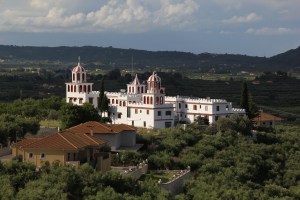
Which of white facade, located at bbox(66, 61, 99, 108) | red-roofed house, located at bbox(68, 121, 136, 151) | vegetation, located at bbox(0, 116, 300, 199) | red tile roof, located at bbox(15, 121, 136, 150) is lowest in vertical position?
vegetation, located at bbox(0, 116, 300, 199)

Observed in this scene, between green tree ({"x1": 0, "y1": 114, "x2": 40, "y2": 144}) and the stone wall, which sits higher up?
green tree ({"x1": 0, "y1": 114, "x2": 40, "y2": 144})

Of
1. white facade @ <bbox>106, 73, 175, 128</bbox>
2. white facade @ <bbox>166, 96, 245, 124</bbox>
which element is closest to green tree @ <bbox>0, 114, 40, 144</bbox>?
white facade @ <bbox>106, 73, 175, 128</bbox>

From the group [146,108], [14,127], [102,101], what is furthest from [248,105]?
[14,127]

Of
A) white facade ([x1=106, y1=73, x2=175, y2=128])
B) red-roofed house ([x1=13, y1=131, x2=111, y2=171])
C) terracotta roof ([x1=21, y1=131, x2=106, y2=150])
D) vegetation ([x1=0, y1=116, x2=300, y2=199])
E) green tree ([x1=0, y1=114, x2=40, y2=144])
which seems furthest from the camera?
white facade ([x1=106, y1=73, x2=175, y2=128])

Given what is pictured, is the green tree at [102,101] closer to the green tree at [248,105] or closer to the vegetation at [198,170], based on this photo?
the vegetation at [198,170]

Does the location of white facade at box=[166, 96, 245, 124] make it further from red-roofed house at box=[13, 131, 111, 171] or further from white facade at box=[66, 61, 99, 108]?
red-roofed house at box=[13, 131, 111, 171]

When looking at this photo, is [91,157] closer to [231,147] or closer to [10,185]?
[10,185]

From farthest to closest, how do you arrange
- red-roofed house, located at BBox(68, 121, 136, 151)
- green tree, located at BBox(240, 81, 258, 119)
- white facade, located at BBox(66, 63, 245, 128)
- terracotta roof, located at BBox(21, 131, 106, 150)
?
green tree, located at BBox(240, 81, 258, 119), white facade, located at BBox(66, 63, 245, 128), red-roofed house, located at BBox(68, 121, 136, 151), terracotta roof, located at BBox(21, 131, 106, 150)

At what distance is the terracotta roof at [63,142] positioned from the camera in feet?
128

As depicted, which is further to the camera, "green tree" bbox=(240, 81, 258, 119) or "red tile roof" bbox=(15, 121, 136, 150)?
"green tree" bbox=(240, 81, 258, 119)

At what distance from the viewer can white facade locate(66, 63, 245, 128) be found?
63719 mm

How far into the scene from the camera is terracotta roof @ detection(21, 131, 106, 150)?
3900 cm

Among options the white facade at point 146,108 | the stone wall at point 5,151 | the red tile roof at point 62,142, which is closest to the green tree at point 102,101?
the white facade at point 146,108

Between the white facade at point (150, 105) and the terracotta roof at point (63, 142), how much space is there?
Result: 2148 cm
